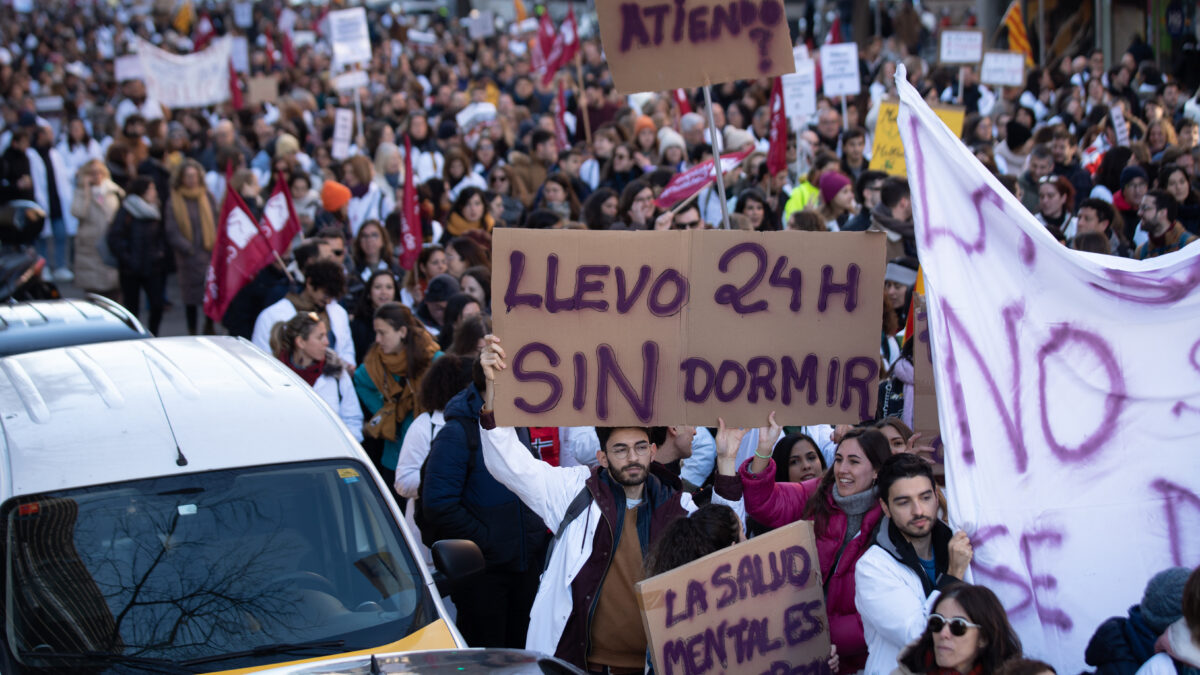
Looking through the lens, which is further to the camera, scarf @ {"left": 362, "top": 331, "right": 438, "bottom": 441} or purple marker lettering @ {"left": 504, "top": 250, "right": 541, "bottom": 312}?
scarf @ {"left": 362, "top": 331, "right": 438, "bottom": 441}

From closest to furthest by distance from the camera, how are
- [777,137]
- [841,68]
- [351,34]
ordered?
[777,137] < [841,68] < [351,34]

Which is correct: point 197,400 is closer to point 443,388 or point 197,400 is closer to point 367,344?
point 443,388

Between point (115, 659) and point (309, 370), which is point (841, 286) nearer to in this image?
point (115, 659)

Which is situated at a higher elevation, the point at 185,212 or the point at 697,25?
the point at 697,25

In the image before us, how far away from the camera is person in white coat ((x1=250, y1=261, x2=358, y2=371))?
25.9 ft

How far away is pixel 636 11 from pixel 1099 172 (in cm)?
672

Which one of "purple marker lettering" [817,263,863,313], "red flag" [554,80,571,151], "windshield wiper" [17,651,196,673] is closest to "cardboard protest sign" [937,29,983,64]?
A: "red flag" [554,80,571,151]

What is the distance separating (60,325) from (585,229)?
118 inches

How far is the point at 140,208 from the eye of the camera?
39.5 ft

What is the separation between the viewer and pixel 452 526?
5.31m

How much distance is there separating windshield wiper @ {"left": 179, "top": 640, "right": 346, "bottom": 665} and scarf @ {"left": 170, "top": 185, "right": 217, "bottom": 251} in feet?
29.3

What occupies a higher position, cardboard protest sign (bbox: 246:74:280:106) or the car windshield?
cardboard protest sign (bbox: 246:74:280:106)

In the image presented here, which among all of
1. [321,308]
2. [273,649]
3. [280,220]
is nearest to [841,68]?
[280,220]

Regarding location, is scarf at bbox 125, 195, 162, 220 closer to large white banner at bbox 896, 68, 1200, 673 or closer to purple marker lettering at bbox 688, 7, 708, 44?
purple marker lettering at bbox 688, 7, 708, 44
